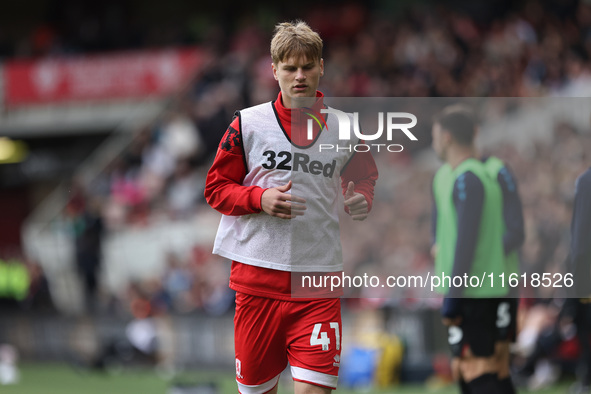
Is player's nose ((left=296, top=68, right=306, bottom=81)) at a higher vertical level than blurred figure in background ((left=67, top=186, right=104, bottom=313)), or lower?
higher

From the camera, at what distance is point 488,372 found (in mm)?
5500

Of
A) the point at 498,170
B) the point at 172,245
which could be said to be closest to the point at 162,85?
the point at 172,245

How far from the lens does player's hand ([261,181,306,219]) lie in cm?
427

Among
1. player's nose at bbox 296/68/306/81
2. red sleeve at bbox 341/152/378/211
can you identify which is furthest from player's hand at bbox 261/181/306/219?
player's nose at bbox 296/68/306/81

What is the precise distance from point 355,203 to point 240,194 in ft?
1.73

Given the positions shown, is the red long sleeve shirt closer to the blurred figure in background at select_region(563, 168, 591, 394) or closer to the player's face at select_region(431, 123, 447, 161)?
the player's face at select_region(431, 123, 447, 161)

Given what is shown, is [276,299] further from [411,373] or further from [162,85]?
[162,85]

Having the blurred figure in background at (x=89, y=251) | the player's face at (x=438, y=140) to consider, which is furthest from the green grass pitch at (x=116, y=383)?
the player's face at (x=438, y=140)

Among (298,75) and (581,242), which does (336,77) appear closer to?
(581,242)

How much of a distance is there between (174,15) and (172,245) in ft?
33.0

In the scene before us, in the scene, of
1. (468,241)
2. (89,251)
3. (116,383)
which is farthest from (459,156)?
(89,251)

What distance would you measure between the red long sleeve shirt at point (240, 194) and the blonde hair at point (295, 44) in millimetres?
270

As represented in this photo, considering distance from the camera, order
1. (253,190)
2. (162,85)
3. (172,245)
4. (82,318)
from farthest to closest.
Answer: (162,85) → (172,245) → (82,318) → (253,190)

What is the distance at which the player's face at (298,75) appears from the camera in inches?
170
